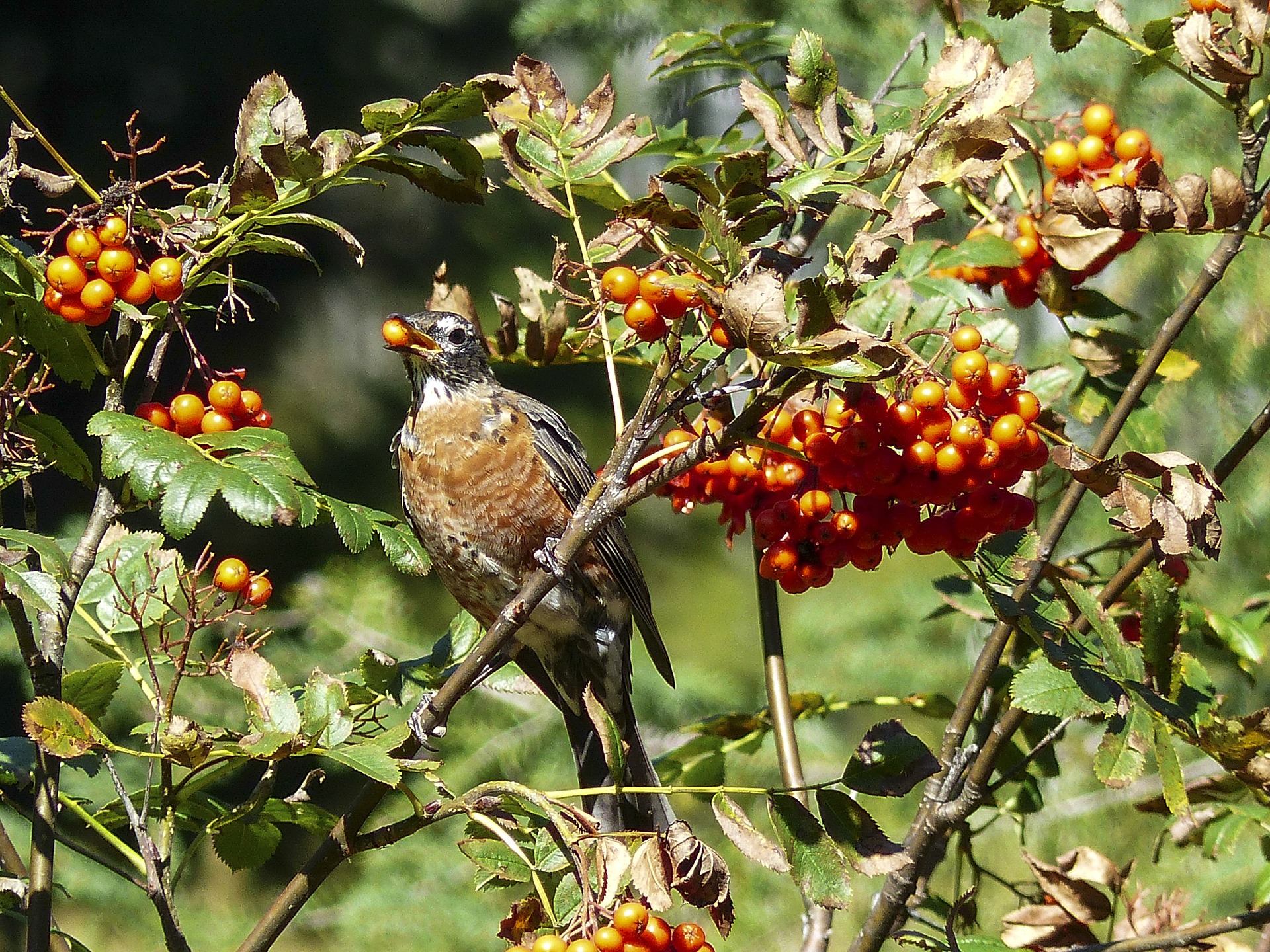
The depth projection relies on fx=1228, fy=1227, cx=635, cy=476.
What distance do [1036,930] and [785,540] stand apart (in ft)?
Result: 1.91

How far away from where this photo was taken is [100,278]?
1.08m

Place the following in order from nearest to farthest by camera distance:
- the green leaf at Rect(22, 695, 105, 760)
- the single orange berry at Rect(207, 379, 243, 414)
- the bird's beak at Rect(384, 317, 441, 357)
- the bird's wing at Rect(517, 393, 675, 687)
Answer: the green leaf at Rect(22, 695, 105, 760) → the single orange berry at Rect(207, 379, 243, 414) → the bird's beak at Rect(384, 317, 441, 357) → the bird's wing at Rect(517, 393, 675, 687)

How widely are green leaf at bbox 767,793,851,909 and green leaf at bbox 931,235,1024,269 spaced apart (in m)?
0.71

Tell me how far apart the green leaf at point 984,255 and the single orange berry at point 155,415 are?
893mm

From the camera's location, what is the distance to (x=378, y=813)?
101 inches

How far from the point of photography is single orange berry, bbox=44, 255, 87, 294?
1057 millimetres

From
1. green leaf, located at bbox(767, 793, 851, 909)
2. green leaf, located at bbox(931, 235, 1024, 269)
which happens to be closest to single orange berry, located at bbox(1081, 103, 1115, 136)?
green leaf, located at bbox(931, 235, 1024, 269)

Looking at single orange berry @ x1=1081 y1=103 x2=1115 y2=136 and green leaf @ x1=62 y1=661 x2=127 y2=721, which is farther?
single orange berry @ x1=1081 y1=103 x2=1115 y2=136

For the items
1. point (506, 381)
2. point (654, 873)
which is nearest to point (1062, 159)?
point (654, 873)

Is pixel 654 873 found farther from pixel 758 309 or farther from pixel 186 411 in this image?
pixel 186 411

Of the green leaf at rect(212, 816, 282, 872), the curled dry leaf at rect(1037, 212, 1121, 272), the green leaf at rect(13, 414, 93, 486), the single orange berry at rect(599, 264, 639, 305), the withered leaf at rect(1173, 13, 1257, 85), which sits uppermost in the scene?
the withered leaf at rect(1173, 13, 1257, 85)

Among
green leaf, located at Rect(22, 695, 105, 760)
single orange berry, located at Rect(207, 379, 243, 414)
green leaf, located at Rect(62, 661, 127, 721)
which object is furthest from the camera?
single orange berry, located at Rect(207, 379, 243, 414)

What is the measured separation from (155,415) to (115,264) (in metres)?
0.19

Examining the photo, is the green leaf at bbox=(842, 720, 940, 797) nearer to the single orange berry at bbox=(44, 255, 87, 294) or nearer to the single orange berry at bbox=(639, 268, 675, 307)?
the single orange berry at bbox=(639, 268, 675, 307)
